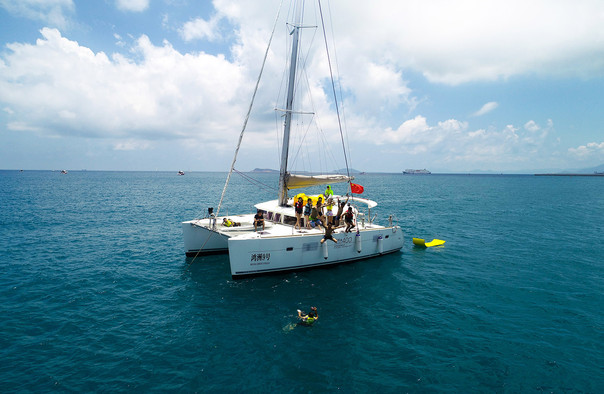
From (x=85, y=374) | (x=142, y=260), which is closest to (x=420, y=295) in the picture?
(x=85, y=374)

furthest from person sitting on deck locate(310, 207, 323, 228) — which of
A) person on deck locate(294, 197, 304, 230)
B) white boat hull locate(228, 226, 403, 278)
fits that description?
white boat hull locate(228, 226, 403, 278)

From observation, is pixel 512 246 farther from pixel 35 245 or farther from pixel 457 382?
pixel 35 245

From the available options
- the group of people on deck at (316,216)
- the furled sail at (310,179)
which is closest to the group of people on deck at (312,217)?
the group of people on deck at (316,216)

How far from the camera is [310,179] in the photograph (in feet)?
65.6

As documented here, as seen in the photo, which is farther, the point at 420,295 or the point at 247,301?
the point at 420,295

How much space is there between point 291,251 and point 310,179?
19.8 feet

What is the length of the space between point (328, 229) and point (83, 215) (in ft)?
117

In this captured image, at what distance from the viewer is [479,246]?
23.3m

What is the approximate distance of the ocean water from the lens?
8.66 m

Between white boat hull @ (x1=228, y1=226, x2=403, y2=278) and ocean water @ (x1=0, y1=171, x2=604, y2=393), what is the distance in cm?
74

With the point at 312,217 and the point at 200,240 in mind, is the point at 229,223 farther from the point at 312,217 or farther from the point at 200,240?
the point at 312,217

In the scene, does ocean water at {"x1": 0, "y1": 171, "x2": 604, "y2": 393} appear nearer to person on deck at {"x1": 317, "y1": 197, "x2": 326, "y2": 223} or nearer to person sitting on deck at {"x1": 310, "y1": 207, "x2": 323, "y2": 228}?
person sitting on deck at {"x1": 310, "y1": 207, "x2": 323, "y2": 228}

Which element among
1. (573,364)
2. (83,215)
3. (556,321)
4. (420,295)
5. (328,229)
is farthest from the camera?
(83,215)

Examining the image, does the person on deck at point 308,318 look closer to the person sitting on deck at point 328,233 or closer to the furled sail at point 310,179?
the person sitting on deck at point 328,233
